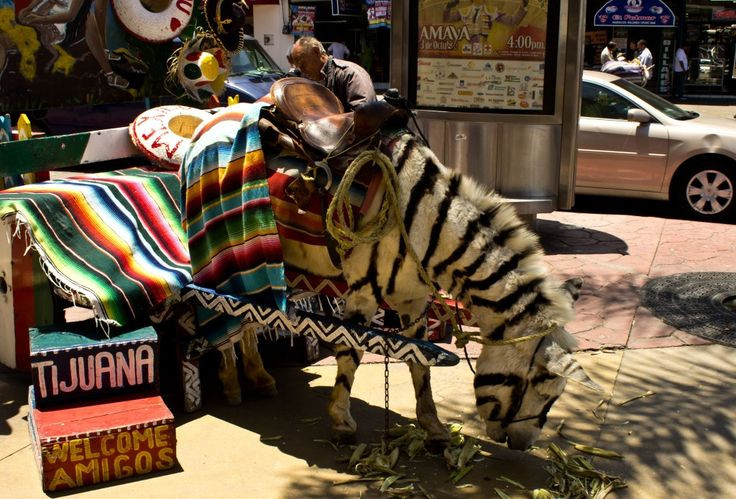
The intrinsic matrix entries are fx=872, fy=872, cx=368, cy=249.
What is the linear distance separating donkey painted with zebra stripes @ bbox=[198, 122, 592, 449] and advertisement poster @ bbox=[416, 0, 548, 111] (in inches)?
173

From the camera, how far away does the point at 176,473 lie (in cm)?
437

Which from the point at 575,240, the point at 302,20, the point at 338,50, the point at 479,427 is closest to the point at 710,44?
the point at 338,50

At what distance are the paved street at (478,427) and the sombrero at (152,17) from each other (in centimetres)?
287

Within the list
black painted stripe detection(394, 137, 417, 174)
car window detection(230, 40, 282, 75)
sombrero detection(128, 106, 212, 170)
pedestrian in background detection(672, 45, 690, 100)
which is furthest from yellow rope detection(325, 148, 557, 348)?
pedestrian in background detection(672, 45, 690, 100)

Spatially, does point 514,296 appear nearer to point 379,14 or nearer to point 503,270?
point 503,270

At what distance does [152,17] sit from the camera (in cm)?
684

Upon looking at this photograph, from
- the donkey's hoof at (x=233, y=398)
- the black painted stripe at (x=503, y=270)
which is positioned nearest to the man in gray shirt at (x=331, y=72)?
the donkey's hoof at (x=233, y=398)

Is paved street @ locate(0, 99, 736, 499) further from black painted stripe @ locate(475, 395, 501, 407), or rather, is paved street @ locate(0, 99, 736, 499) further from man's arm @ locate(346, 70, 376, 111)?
man's arm @ locate(346, 70, 376, 111)

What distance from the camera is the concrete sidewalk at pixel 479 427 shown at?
4258 mm

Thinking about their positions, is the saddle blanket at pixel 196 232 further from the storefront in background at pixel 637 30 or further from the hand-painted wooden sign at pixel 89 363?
the storefront in background at pixel 637 30

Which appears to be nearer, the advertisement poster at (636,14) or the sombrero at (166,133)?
the sombrero at (166,133)

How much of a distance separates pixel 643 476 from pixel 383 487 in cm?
131

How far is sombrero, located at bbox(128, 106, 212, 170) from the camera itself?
579 centimetres

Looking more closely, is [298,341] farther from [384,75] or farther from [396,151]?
[384,75]
